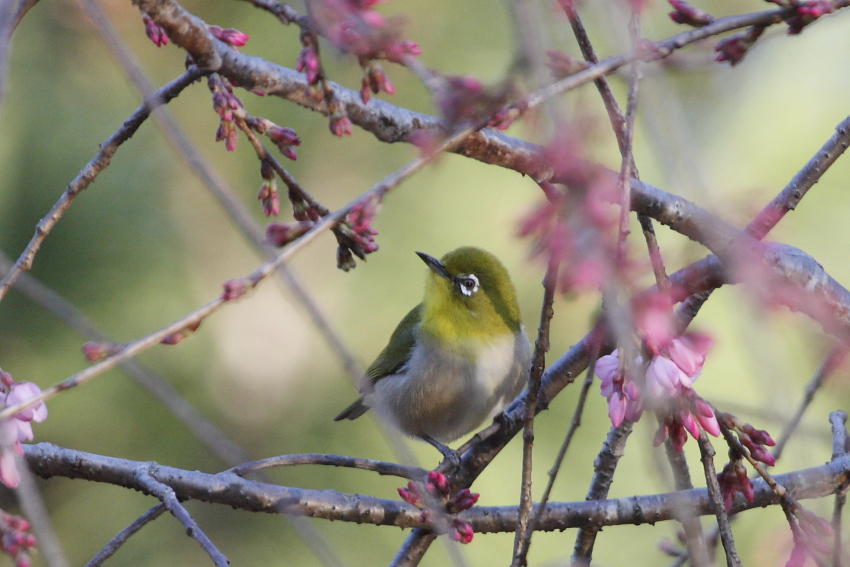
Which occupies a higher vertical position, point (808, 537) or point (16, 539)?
point (16, 539)

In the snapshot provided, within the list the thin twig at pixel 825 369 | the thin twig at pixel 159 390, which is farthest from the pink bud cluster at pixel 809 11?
the thin twig at pixel 159 390

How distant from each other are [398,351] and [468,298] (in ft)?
1.17

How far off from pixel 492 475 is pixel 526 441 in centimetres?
268

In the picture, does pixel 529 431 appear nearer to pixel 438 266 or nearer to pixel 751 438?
pixel 751 438

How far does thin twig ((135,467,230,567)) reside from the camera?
1.11 metres

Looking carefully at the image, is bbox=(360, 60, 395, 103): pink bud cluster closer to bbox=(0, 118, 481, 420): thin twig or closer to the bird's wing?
bbox=(0, 118, 481, 420): thin twig

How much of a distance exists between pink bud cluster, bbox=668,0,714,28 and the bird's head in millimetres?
1735

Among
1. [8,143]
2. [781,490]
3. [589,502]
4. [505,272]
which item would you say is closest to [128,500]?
[8,143]

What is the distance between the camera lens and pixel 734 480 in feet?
3.92

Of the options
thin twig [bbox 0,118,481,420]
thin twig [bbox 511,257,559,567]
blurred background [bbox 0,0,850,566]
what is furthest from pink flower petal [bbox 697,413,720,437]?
blurred background [bbox 0,0,850,566]

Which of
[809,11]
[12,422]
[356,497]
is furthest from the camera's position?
[356,497]

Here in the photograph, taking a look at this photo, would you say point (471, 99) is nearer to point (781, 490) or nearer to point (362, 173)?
point (781, 490)

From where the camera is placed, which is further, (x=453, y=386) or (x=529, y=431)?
(x=453, y=386)

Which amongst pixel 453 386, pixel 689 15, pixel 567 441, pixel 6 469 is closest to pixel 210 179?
pixel 567 441
